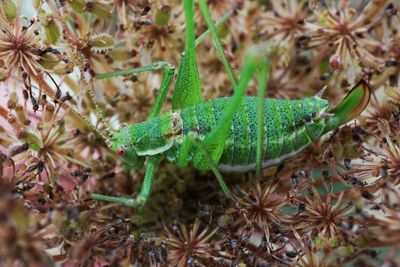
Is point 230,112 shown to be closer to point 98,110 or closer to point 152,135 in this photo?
point 152,135

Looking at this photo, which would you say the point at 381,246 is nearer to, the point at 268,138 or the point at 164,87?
the point at 268,138

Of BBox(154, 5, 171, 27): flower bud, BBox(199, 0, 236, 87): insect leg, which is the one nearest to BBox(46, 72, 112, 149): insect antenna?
BBox(154, 5, 171, 27): flower bud

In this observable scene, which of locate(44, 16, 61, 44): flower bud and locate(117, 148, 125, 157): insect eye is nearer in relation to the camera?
locate(44, 16, 61, 44): flower bud

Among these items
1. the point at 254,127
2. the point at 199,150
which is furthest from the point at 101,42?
the point at 254,127

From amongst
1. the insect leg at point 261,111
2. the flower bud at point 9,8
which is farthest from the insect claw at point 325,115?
the flower bud at point 9,8

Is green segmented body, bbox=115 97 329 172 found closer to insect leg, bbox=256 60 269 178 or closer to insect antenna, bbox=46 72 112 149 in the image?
insect leg, bbox=256 60 269 178

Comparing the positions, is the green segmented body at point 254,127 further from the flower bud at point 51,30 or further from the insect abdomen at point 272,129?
the flower bud at point 51,30

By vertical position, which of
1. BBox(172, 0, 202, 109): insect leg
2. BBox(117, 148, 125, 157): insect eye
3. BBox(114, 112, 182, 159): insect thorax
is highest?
BBox(172, 0, 202, 109): insect leg

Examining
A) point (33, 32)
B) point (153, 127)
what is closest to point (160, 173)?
point (153, 127)
